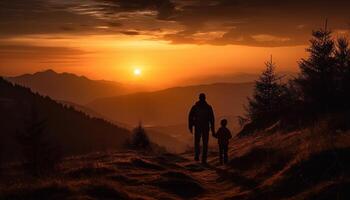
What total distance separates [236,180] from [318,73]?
3472 centimetres

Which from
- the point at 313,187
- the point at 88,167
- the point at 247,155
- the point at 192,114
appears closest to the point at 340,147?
the point at 313,187

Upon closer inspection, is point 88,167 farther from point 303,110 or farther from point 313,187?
point 303,110

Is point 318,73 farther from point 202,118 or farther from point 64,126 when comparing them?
point 64,126

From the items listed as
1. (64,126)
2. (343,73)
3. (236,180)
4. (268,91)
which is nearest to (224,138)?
(236,180)

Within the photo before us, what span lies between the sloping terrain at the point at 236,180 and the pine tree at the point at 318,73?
76.6ft

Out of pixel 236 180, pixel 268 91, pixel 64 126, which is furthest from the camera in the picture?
pixel 64 126

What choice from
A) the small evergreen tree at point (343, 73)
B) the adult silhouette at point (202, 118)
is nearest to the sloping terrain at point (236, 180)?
the adult silhouette at point (202, 118)

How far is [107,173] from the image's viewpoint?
15.6 meters

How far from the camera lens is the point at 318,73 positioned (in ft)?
154

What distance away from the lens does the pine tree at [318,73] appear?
40750 mm

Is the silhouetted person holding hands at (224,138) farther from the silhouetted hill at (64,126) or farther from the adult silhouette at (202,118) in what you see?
the silhouetted hill at (64,126)

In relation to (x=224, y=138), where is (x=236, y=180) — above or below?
below

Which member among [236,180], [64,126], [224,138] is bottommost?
[64,126]

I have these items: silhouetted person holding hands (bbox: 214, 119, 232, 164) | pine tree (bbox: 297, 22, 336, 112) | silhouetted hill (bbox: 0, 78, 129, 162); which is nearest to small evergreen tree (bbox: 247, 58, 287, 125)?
pine tree (bbox: 297, 22, 336, 112)
